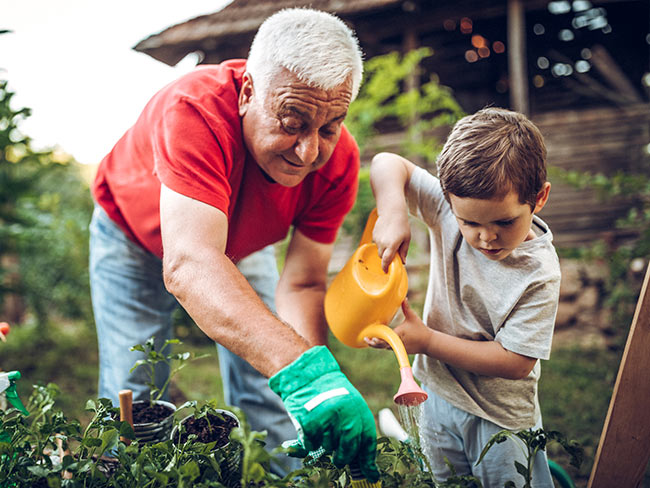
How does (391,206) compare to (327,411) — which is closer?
(327,411)

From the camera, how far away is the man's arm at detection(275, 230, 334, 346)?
1.59m

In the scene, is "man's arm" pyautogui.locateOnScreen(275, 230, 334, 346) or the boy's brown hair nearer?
the boy's brown hair

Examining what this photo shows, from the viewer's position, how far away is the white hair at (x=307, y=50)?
121cm

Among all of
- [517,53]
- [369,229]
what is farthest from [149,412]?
[517,53]

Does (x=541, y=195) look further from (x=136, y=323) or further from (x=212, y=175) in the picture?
(x=136, y=323)

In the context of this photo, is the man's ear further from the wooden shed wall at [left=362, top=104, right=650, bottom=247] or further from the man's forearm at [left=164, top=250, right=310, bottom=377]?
the wooden shed wall at [left=362, top=104, right=650, bottom=247]

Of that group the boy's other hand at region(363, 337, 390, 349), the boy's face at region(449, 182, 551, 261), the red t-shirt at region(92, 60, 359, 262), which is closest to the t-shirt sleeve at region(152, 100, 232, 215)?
the red t-shirt at region(92, 60, 359, 262)

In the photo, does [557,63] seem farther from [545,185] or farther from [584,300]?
[545,185]

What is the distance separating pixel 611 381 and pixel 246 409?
7.68ft

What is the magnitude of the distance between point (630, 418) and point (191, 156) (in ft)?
3.54

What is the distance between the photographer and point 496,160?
109 centimetres

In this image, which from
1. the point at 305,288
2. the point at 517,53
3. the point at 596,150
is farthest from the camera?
the point at 596,150

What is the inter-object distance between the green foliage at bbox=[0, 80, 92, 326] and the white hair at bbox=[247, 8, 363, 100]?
2.29 meters

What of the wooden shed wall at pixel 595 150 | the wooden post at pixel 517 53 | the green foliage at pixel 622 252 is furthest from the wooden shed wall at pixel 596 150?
the green foliage at pixel 622 252
